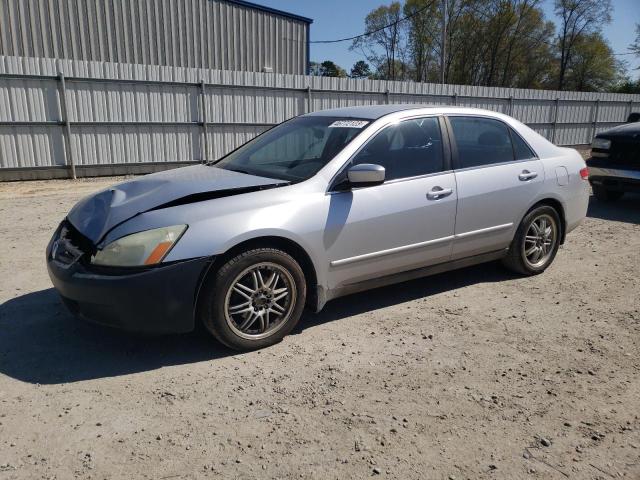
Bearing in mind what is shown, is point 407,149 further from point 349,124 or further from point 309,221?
point 309,221

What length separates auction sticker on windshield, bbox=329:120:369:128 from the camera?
4.18 m

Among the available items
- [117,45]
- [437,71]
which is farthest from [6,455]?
[437,71]

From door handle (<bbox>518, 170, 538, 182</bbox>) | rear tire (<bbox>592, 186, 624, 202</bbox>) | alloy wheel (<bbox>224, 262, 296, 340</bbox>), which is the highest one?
door handle (<bbox>518, 170, 538, 182</bbox>)

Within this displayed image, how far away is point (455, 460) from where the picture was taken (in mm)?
2496

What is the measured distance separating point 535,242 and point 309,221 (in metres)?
2.65

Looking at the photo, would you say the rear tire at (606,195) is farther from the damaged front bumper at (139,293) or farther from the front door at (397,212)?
the damaged front bumper at (139,293)

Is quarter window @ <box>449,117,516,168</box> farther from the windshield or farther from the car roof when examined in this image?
the windshield

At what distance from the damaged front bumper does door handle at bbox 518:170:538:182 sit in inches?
121

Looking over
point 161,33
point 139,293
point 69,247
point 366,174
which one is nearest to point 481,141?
point 366,174

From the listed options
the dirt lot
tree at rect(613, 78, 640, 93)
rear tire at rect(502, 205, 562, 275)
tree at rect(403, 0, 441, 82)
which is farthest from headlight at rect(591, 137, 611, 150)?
tree at rect(613, 78, 640, 93)

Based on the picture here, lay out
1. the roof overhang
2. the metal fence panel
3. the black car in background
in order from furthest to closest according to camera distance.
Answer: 1. the roof overhang
2. the metal fence panel
3. the black car in background

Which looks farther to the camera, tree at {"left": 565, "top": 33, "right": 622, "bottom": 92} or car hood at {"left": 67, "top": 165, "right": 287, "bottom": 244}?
tree at {"left": 565, "top": 33, "right": 622, "bottom": 92}

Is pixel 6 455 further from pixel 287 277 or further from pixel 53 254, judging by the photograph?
pixel 287 277

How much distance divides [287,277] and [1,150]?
9.50 metres
